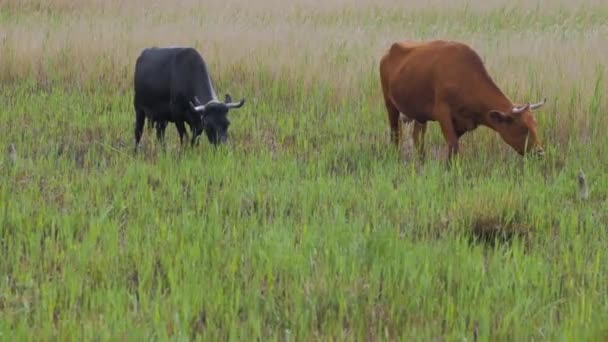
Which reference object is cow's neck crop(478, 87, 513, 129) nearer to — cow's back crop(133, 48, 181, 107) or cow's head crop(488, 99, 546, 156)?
cow's head crop(488, 99, 546, 156)

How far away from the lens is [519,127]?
649 centimetres

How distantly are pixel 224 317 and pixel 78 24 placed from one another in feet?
36.7

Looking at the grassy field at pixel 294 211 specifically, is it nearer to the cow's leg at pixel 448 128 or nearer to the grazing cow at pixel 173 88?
the cow's leg at pixel 448 128

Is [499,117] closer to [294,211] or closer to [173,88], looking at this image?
[294,211]

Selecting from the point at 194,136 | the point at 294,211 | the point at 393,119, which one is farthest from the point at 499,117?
the point at 194,136

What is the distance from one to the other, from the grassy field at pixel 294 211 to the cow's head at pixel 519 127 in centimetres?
14

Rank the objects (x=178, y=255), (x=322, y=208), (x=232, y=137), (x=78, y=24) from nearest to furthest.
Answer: (x=178, y=255), (x=322, y=208), (x=232, y=137), (x=78, y=24)

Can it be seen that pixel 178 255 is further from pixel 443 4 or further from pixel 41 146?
pixel 443 4

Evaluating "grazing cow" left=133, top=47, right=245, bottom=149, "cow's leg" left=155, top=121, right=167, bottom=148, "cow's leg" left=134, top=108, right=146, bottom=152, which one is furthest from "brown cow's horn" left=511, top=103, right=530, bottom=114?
"cow's leg" left=134, top=108, right=146, bottom=152

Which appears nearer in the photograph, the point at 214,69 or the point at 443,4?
the point at 214,69

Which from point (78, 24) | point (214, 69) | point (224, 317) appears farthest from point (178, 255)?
point (78, 24)

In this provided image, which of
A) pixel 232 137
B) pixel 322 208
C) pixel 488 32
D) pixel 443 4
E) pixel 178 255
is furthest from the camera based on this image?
pixel 443 4

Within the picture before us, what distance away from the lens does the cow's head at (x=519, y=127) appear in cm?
646

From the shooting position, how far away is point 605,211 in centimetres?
534
